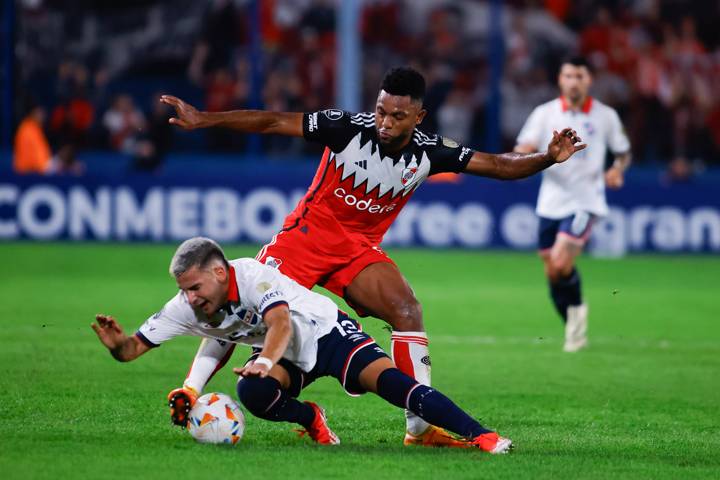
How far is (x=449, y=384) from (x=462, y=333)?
2695 millimetres

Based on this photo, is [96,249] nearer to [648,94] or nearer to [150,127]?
[150,127]

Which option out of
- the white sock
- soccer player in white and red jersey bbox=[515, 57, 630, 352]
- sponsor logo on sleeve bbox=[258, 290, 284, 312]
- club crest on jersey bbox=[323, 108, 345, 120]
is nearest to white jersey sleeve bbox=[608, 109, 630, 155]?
soccer player in white and red jersey bbox=[515, 57, 630, 352]

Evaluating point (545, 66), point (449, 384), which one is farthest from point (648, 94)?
point (449, 384)

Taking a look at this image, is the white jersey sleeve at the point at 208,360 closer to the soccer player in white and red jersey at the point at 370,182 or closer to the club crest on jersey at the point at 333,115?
the soccer player in white and red jersey at the point at 370,182

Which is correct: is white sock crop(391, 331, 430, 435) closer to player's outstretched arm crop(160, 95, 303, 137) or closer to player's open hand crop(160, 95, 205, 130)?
player's outstretched arm crop(160, 95, 303, 137)

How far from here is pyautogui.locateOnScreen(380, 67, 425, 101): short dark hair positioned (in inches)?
281

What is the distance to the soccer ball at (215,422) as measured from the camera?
660cm

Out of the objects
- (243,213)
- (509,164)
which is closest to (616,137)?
(509,164)

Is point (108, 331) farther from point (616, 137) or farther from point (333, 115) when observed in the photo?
point (616, 137)

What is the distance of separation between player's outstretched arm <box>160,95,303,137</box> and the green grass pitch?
67.1 inches

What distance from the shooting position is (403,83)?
7.15 m

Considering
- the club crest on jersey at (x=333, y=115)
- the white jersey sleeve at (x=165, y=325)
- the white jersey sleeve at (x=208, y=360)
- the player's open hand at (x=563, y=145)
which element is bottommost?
the white jersey sleeve at (x=208, y=360)

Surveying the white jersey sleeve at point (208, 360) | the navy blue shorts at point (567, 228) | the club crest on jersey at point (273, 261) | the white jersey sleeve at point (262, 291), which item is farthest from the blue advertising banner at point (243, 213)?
the white jersey sleeve at point (262, 291)

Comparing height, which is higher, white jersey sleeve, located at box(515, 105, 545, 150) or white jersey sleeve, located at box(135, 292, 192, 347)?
white jersey sleeve, located at box(515, 105, 545, 150)
